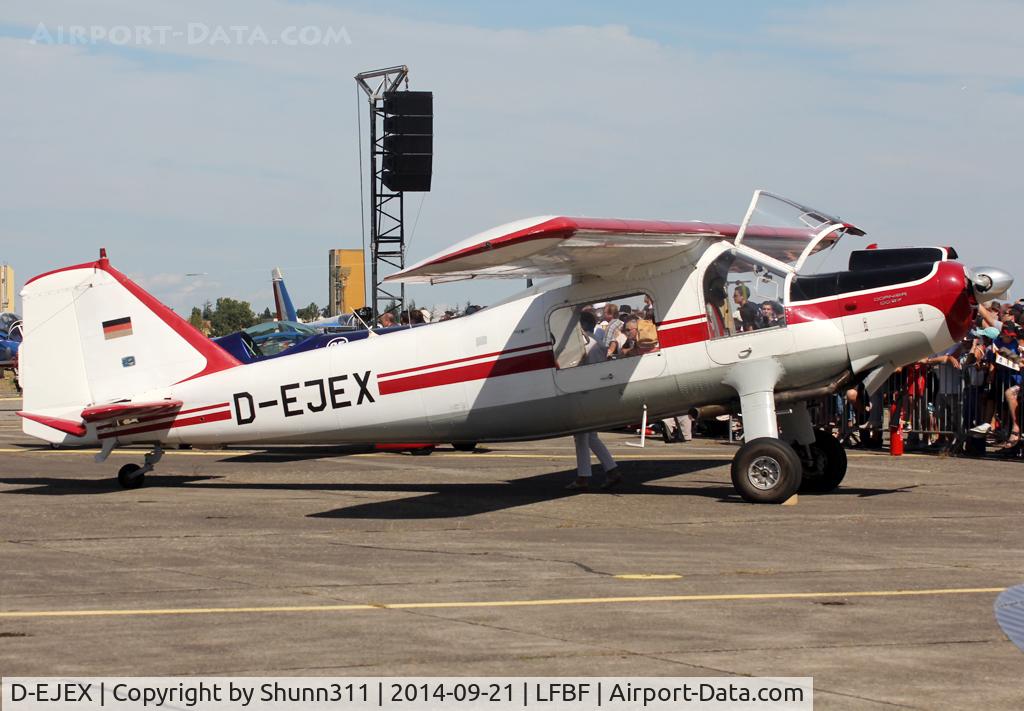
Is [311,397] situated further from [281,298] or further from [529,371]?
[281,298]

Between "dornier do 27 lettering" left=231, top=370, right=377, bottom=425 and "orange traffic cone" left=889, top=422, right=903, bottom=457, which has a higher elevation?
"dornier do 27 lettering" left=231, top=370, right=377, bottom=425

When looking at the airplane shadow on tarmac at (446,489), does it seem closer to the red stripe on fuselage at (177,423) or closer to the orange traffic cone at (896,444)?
the red stripe on fuselage at (177,423)

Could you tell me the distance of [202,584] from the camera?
28.2 ft

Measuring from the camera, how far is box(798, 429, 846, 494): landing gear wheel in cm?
1422

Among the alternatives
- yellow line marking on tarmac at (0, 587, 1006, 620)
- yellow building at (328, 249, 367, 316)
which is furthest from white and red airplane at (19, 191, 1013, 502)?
yellow building at (328, 249, 367, 316)

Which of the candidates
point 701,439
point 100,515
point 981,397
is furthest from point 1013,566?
point 701,439

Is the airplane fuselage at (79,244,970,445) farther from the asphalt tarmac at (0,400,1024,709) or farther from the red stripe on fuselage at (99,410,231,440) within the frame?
the asphalt tarmac at (0,400,1024,709)

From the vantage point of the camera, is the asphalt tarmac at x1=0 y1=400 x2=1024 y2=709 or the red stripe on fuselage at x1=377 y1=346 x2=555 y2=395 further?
the red stripe on fuselage at x1=377 y1=346 x2=555 y2=395

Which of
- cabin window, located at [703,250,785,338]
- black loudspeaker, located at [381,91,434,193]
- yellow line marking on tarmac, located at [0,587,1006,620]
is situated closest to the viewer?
yellow line marking on tarmac, located at [0,587,1006,620]

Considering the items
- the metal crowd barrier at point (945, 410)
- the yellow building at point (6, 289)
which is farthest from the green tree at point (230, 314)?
the metal crowd barrier at point (945, 410)

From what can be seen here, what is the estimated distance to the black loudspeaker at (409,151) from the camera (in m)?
40.2

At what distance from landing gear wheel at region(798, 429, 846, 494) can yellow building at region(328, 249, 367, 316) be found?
139 feet

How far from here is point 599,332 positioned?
1363 centimetres

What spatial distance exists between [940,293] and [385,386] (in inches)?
233
